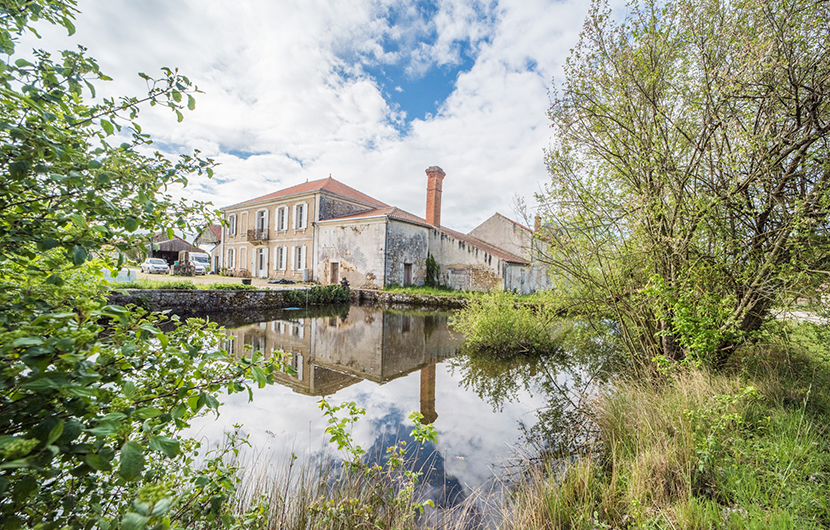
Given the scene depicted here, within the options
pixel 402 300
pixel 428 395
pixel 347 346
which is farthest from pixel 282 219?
pixel 428 395

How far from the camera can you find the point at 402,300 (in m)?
17.3

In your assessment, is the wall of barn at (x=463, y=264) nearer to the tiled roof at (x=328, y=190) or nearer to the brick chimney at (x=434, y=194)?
the brick chimney at (x=434, y=194)

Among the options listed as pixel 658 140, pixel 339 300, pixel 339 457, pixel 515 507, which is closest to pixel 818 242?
pixel 658 140

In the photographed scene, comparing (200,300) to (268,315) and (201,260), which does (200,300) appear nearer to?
(268,315)

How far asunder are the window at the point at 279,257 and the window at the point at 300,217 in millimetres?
2271

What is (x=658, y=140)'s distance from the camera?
4074 millimetres

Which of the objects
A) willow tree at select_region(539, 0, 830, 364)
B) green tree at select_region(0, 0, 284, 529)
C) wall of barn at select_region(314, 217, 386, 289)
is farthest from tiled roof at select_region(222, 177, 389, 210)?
green tree at select_region(0, 0, 284, 529)

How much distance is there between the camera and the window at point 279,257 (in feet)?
79.4

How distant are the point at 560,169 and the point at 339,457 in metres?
4.63

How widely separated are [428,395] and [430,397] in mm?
87

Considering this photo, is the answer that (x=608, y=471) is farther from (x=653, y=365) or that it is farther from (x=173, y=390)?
(x=173, y=390)

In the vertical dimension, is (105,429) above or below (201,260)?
below

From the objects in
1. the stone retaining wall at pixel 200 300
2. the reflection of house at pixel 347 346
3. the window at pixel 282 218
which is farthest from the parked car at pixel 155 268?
the reflection of house at pixel 347 346

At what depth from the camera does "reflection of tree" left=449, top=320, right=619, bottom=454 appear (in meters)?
4.22
